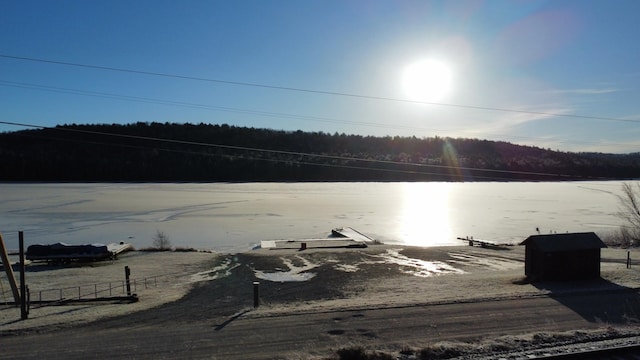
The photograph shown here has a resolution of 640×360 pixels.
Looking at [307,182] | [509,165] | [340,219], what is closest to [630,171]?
[509,165]

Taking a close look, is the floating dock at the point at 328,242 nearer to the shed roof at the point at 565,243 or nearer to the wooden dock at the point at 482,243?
the wooden dock at the point at 482,243

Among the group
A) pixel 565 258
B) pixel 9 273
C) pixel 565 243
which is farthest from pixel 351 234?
pixel 9 273

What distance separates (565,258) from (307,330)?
11.2 m

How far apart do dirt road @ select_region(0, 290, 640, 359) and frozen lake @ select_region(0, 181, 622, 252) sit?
791 inches

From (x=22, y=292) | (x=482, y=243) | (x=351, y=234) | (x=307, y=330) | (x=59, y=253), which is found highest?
(x=22, y=292)

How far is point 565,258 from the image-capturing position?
18.1m

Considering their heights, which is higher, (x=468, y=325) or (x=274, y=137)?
(x=274, y=137)

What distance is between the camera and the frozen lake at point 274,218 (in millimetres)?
37188

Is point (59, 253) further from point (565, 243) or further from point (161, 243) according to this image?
point (565, 243)

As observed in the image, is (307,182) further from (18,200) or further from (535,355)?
(535,355)

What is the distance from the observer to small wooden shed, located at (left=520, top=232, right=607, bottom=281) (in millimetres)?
17953

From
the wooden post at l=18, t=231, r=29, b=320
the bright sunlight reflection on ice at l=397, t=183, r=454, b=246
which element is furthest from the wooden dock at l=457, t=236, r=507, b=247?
the wooden post at l=18, t=231, r=29, b=320

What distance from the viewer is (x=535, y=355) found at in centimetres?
913

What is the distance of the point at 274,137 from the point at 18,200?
185 ft
